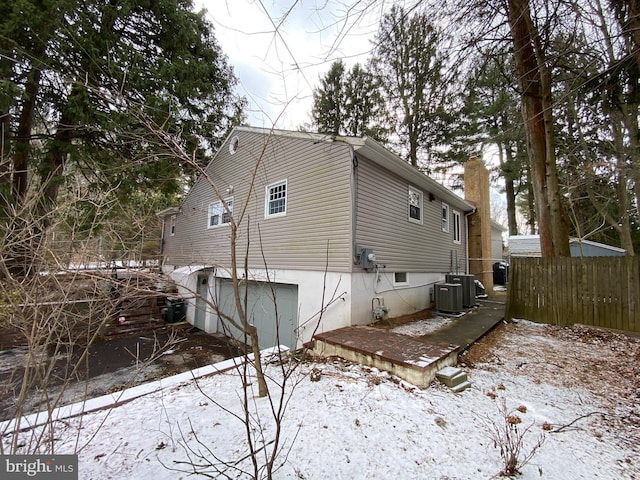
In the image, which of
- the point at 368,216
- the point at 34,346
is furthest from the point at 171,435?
the point at 368,216

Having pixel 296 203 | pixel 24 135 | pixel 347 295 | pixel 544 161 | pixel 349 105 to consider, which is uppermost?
pixel 349 105

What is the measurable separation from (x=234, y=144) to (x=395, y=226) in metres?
6.64

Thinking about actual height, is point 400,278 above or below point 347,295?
above

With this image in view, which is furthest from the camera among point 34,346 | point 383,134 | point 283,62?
point 383,134

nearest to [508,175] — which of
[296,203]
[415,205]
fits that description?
[415,205]

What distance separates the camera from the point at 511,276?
267 inches

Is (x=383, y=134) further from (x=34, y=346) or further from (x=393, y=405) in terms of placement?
(x=34, y=346)

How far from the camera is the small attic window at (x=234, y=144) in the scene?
389 inches

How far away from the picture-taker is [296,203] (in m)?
7.36

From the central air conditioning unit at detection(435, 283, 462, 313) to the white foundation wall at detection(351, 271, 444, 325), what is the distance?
2.62ft

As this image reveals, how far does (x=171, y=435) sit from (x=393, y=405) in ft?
6.87

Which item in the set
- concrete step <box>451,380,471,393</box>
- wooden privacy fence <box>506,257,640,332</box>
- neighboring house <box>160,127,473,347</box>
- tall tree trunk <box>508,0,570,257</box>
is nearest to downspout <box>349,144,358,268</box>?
neighboring house <box>160,127,473,347</box>

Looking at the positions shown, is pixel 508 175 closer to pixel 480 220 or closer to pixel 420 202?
pixel 480 220

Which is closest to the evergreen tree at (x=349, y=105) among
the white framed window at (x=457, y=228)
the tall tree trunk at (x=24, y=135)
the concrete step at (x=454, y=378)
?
the white framed window at (x=457, y=228)
